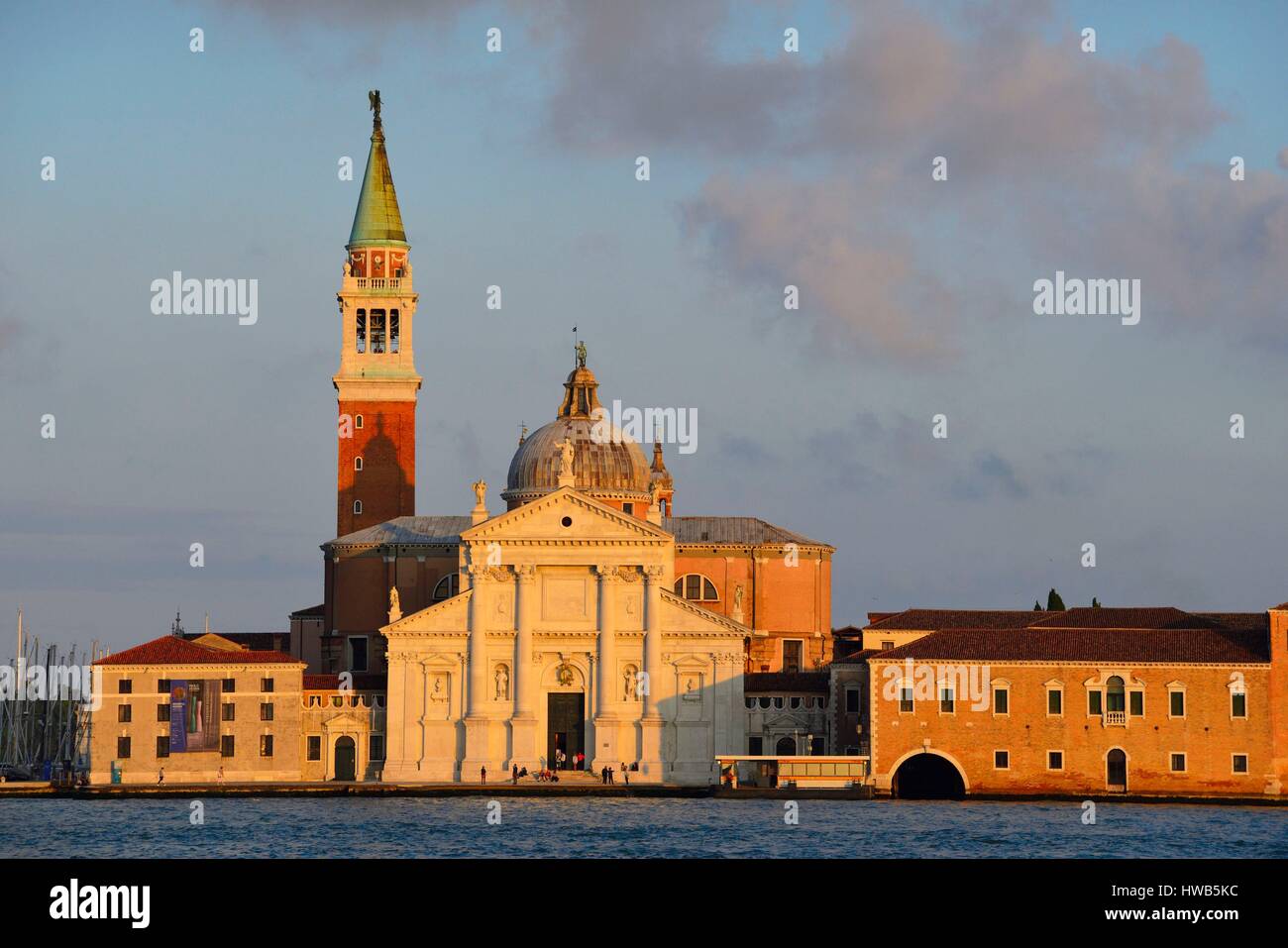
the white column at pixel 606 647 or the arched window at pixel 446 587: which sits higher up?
the arched window at pixel 446 587

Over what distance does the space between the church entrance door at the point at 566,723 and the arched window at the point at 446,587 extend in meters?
7.30

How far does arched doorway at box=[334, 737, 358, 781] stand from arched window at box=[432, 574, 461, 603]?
7.41 metres

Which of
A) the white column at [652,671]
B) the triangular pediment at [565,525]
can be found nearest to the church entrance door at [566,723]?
the white column at [652,671]

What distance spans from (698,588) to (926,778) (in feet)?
43.1

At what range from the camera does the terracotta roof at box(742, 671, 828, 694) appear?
71.5 metres

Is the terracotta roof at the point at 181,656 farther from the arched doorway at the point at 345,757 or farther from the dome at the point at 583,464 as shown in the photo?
the dome at the point at 583,464

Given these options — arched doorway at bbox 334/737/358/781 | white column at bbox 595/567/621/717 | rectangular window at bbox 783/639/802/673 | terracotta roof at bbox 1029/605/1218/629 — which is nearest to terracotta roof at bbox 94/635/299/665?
arched doorway at bbox 334/737/358/781

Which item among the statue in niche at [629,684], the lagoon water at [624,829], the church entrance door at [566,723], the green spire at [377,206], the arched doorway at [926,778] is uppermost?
the green spire at [377,206]

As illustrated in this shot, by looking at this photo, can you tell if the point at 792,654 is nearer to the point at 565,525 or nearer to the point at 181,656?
the point at 565,525

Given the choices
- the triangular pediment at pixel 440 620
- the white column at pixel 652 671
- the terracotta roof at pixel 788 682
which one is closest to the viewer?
the terracotta roof at pixel 788 682

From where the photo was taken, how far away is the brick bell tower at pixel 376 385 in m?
84.6
